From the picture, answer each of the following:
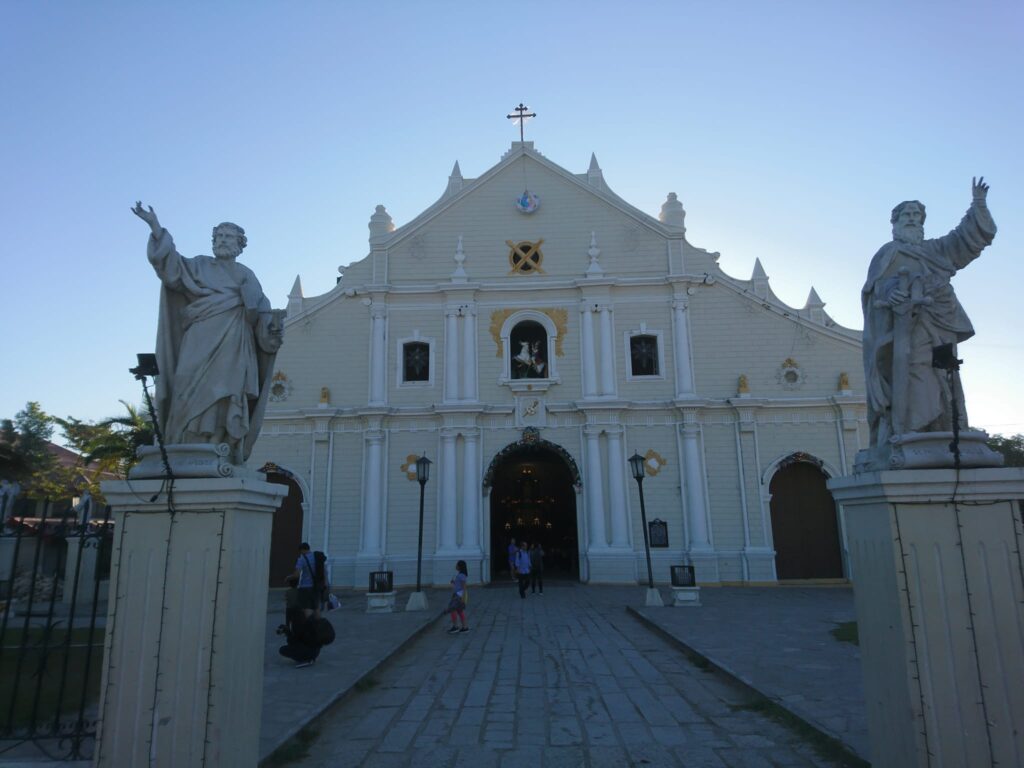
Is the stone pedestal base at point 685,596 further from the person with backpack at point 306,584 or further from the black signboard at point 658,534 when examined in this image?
the person with backpack at point 306,584

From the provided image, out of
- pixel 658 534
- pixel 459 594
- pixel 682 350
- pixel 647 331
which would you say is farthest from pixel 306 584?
pixel 682 350

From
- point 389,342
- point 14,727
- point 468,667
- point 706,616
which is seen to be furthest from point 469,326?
point 14,727

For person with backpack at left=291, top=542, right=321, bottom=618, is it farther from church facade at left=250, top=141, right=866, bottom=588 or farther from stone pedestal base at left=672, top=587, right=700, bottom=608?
church facade at left=250, top=141, right=866, bottom=588

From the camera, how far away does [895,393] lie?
4.33 m

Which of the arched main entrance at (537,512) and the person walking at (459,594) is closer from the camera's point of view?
the person walking at (459,594)

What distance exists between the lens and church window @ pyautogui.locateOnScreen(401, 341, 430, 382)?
21.7 metres

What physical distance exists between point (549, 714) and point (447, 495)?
14143mm

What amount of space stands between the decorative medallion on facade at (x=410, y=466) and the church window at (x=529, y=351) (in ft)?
13.4

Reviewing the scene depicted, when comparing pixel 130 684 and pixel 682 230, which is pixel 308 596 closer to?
pixel 130 684

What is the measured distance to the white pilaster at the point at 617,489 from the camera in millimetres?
19906

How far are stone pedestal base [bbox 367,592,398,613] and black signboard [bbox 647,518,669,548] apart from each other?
835 centimetres

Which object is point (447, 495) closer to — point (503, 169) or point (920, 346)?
point (503, 169)

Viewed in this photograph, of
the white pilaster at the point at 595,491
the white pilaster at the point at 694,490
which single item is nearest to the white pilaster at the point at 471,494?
the white pilaster at the point at 595,491

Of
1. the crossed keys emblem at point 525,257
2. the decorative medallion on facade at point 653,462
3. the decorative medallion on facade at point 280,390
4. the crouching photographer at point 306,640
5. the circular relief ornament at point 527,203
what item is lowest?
the crouching photographer at point 306,640
